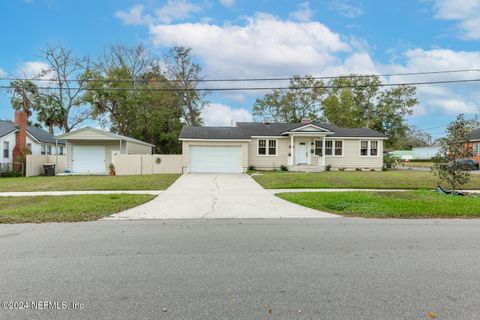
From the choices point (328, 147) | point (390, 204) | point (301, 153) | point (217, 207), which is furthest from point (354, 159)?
point (217, 207)

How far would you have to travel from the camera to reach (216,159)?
22.4 m

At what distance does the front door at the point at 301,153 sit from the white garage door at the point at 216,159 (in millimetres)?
4994

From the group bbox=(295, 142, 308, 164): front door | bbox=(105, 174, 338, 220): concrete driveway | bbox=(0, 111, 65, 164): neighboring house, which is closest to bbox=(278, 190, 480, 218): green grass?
bbox=(105, 174, 338, 220): concrete driveway

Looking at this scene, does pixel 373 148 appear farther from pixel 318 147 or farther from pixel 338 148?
pixel 318 147

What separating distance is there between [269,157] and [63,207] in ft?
57.2

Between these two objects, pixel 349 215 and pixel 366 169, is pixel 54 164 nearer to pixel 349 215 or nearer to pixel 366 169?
pixel 349 215

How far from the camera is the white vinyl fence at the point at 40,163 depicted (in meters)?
21.6

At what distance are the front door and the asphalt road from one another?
1774cm

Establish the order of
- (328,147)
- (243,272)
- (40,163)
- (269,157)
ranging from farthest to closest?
(328,147) → (269,157) → (40,163) → (243,272)

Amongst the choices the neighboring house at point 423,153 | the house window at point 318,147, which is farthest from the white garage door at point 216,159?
the neighboring house at point 423,153

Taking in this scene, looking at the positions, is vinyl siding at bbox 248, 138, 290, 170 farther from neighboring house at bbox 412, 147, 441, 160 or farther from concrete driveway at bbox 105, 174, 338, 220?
neighboring house at bbox 412, 147, 441, 160

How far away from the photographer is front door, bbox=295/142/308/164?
959 inches

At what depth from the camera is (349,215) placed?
827 centimetres

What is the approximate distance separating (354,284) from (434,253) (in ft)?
7.12
